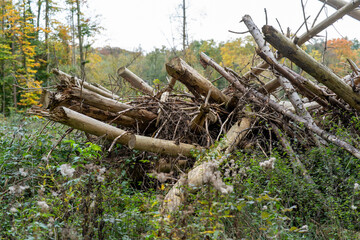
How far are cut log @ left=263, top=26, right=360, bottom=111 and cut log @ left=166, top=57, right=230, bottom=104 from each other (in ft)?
4.37

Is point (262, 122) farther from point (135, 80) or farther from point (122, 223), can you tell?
point (122, 223)

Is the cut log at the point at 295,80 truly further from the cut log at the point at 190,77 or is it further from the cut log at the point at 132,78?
the cut log at the point at 132,78

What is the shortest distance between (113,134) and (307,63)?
→ 9.27 feet

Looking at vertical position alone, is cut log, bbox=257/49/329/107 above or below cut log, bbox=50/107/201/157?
above

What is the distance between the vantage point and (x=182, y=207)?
279 cm

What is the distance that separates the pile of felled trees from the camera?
4137 mm

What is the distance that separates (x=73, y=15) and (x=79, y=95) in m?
14.6

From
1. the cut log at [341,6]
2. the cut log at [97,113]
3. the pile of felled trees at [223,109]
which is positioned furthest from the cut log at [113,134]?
the cut log at [341,6]

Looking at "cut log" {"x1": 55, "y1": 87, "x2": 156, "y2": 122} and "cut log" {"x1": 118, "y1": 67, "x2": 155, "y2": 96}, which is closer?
"cut log" {"x1": 55, "y1": 87, "x2": 156, "y2": 122}

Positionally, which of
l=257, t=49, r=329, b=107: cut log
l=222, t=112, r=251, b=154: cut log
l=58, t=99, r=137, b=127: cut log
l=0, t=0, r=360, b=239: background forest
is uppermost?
l=257, t=49, r=329, b=107: cut log

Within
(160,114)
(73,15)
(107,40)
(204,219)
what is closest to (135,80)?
(160,114)

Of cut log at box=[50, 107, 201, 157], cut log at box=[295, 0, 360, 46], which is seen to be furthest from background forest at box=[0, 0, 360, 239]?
cut log at box=[295, 0, 360, 46]

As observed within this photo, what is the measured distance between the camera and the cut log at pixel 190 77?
185 inches

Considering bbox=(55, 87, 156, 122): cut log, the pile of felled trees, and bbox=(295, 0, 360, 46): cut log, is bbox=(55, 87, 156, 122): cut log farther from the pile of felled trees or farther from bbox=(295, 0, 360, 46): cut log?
bbox=(295, 0, 360, 46): cut log
